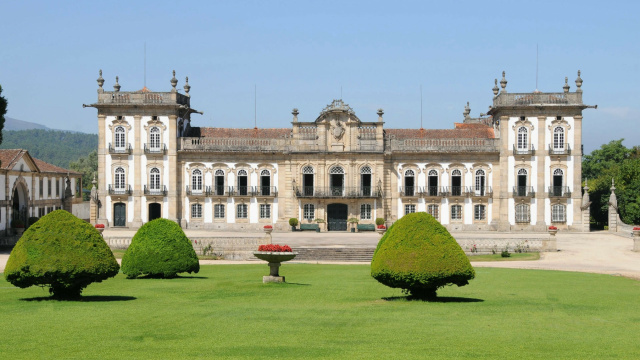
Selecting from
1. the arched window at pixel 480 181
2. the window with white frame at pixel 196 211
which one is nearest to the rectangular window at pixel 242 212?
the window with white frame at pixel 196 211

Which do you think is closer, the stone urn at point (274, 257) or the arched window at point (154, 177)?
the stone urn at point (274, 257)

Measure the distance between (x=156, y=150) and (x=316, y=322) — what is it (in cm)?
3771

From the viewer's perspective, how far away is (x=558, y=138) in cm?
4978

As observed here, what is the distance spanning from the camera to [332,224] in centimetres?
5088

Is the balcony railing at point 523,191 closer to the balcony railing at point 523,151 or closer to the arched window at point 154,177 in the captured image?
the balcony railing at point 523,151

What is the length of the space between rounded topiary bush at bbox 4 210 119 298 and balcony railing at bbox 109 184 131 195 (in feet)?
111

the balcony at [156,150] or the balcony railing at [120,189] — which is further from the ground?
the balcony at [156,150]

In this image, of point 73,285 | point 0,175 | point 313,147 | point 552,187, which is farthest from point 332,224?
point 73,285

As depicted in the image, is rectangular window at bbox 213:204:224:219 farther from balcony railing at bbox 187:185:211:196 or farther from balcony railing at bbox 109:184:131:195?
balcony railing at bbox 109:184:131:195

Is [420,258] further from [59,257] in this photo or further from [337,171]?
[337,171]

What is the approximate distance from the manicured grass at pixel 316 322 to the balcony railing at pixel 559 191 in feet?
93.6

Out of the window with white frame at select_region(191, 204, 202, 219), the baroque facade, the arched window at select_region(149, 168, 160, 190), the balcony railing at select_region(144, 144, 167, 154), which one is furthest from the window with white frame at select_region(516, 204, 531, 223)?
the arched window at select_region(149, 168, 160, 190)

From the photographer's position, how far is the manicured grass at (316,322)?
38.4ft

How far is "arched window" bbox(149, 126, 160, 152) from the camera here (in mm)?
50281
